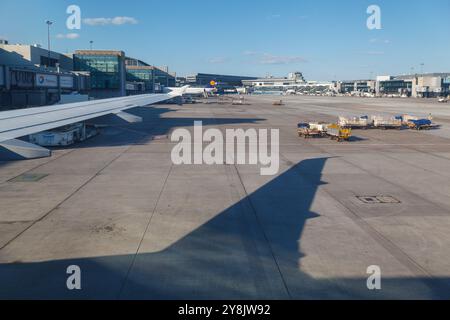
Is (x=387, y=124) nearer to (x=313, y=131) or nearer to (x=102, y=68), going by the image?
(x=313, y=131)

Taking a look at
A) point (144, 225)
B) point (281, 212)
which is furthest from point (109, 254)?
point (281, 212)

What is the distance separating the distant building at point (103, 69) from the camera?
80000mm

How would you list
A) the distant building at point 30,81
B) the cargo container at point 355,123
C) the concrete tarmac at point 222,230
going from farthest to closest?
the distant building at point 30,81, the cargo container at point 355,123, the concrete tarmac at point 222,230

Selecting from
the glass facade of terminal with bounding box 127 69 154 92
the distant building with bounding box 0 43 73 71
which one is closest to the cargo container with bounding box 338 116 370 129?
the distant building with bounding box 0 43 73 71

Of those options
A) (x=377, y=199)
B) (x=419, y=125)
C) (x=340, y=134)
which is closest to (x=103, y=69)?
(x=340, y=134)

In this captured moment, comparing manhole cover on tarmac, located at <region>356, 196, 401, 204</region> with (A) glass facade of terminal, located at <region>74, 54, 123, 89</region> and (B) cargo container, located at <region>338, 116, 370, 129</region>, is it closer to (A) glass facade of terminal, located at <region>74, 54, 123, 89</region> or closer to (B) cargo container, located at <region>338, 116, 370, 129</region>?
(B) cargo container, located at <region>338, 116, 370, 129</region>

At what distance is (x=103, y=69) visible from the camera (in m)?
80.3

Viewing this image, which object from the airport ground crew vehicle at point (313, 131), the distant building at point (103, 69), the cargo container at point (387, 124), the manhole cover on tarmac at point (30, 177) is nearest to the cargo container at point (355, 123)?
the cargo container at point (387, 124)

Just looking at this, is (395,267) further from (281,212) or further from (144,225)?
(144,225)

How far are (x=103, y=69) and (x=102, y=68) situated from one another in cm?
39

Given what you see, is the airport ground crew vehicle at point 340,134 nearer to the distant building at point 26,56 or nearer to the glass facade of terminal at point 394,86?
the distant building at point 26,56

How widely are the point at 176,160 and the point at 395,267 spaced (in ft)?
53.3

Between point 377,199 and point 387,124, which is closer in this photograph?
point 377,199

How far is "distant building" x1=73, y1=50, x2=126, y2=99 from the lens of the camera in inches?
3150
